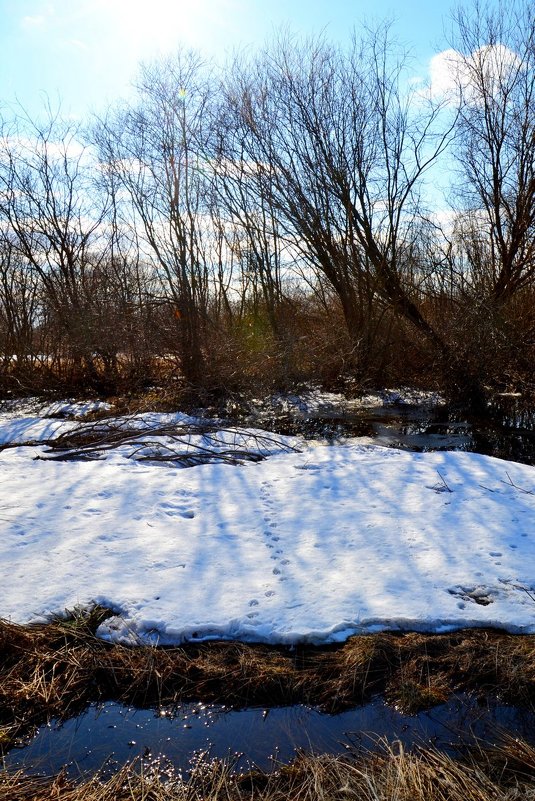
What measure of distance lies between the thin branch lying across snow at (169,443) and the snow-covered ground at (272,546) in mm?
522

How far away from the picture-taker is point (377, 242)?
A: 1605 cm

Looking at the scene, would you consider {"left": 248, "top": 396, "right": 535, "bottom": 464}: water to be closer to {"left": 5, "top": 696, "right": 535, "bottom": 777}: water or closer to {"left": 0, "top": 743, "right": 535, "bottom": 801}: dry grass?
{"left": 5, "top": 696, "right": 535, "bottom": 777}: water

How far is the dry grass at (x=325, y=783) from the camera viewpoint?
2389mm

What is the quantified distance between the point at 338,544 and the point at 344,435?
5403 millimetres

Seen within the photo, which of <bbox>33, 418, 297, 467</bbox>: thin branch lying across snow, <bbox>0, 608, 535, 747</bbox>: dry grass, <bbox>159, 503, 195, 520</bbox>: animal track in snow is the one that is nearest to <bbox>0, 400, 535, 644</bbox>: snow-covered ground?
<bbox>159, 503, 195, 520</bbox>: animal track in snow

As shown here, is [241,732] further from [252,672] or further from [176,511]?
[176,511]

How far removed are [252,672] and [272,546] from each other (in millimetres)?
1530

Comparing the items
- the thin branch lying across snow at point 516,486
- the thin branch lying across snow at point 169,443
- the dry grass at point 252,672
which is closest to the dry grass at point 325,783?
the dry grass at point 252,672

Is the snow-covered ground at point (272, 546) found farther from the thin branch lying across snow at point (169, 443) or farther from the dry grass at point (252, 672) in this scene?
the thin branch lying across snow at point (169, 443)

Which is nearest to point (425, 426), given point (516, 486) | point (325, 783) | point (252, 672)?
point (516, 486)

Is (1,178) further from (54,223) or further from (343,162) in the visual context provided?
(343,162)

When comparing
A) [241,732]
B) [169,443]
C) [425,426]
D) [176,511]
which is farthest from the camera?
[425,426]

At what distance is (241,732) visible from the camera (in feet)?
9.61

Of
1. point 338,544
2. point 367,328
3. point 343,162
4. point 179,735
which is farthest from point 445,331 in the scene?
point 179,735
